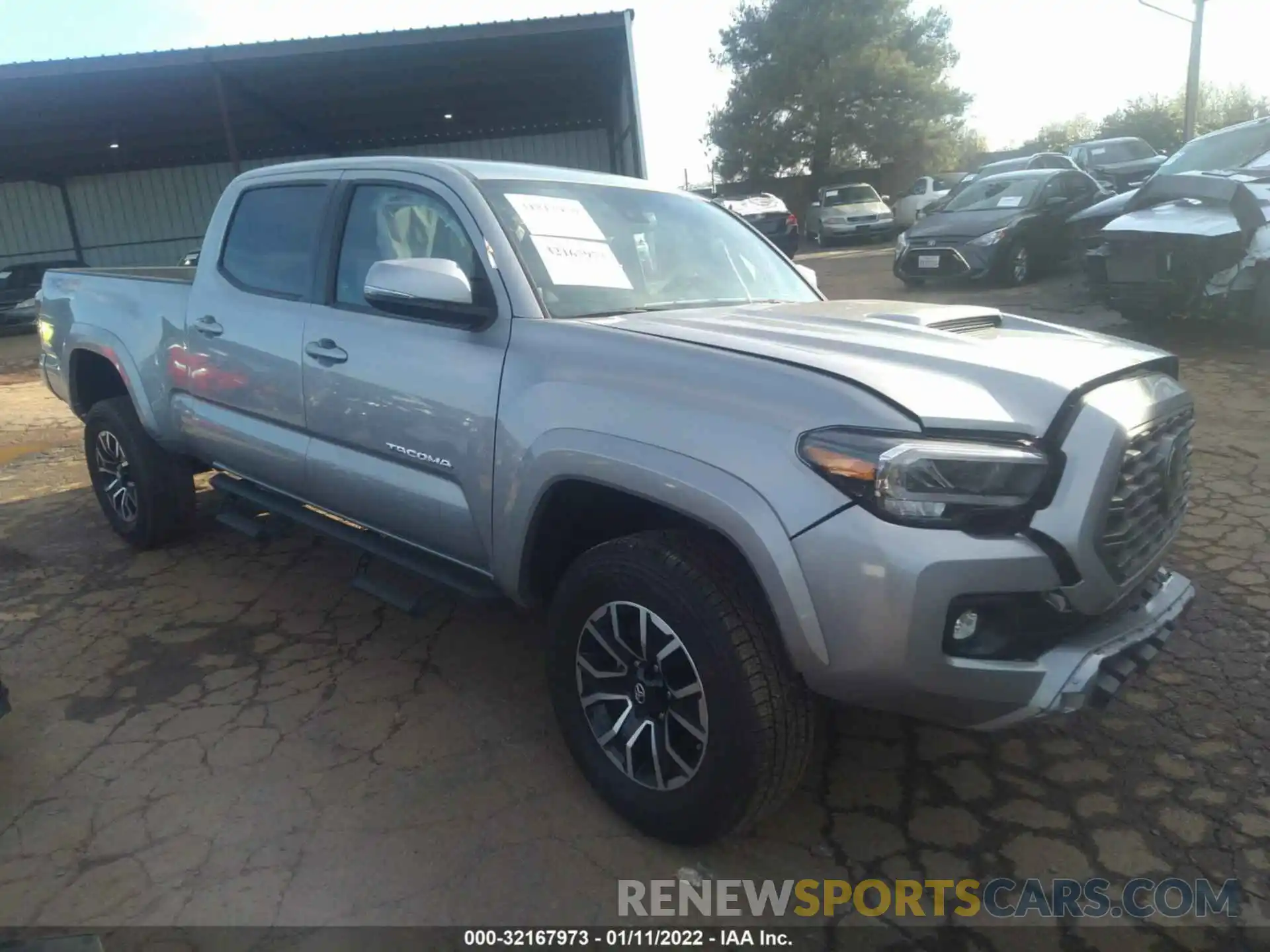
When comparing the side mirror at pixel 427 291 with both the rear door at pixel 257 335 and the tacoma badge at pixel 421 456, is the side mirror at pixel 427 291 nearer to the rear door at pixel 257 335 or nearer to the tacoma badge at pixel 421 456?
the tacoma badge at pixel 421 456

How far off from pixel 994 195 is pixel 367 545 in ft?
38.2

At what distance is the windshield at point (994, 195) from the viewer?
39.5 ft

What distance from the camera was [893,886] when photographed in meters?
2.30

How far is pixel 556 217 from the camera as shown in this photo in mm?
3023

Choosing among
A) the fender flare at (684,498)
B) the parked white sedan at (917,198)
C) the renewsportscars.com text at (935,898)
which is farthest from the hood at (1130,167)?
the fender flare at (684,498)

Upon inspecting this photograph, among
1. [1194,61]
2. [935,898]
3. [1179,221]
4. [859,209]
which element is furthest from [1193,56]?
[935,898]

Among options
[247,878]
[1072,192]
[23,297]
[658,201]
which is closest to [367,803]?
[247,878]

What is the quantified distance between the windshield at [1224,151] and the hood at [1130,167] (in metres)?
9.69

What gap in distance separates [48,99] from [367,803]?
60.1ft

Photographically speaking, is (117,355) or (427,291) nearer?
(427,291)

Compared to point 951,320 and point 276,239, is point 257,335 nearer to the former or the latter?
point 276,239

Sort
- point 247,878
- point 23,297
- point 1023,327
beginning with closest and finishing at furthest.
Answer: point 247,878 < point 1023,327 < point 23,297

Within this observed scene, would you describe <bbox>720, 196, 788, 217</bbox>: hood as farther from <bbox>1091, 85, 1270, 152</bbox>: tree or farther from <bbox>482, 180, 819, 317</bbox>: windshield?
<bbox>1091, 85, 1270, 152</bbox>: tree

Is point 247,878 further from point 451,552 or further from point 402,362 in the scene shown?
point 402,362
